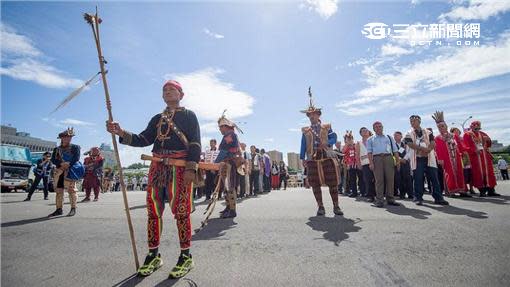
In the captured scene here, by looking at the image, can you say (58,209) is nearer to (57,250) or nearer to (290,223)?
(57,250)

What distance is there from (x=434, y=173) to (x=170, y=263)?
7.02 meters

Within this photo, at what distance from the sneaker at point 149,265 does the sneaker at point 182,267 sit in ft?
0.91

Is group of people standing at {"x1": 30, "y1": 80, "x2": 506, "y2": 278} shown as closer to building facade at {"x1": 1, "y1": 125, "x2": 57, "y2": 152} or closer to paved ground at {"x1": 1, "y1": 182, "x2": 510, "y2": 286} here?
paved ground at {"x1": 1, "y1": 182, "x2": 510, "y2": 286}

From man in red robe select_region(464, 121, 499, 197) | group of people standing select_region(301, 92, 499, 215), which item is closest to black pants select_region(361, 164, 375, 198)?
group of people standing select_region(301, 92, 499, 215)

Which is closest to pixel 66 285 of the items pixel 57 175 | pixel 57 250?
pixel 57 250

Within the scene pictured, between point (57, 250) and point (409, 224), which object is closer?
point (57, 250)

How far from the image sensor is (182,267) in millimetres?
2947

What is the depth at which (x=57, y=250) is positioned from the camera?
3.95 m

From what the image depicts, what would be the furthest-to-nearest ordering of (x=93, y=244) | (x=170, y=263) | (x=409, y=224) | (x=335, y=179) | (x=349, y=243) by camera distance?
(x=335, y=179), (x=409, y=224), (x=93, y=244), (x=349, y=243), (x=170, y=263)

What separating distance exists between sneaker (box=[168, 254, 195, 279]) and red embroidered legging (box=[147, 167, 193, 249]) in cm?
15

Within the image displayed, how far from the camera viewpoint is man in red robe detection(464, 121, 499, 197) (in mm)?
8984

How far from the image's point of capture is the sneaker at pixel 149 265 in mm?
2914

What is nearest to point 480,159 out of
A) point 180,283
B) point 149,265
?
point 180,283

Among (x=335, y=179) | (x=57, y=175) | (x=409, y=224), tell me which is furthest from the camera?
(x=57, y=175)
